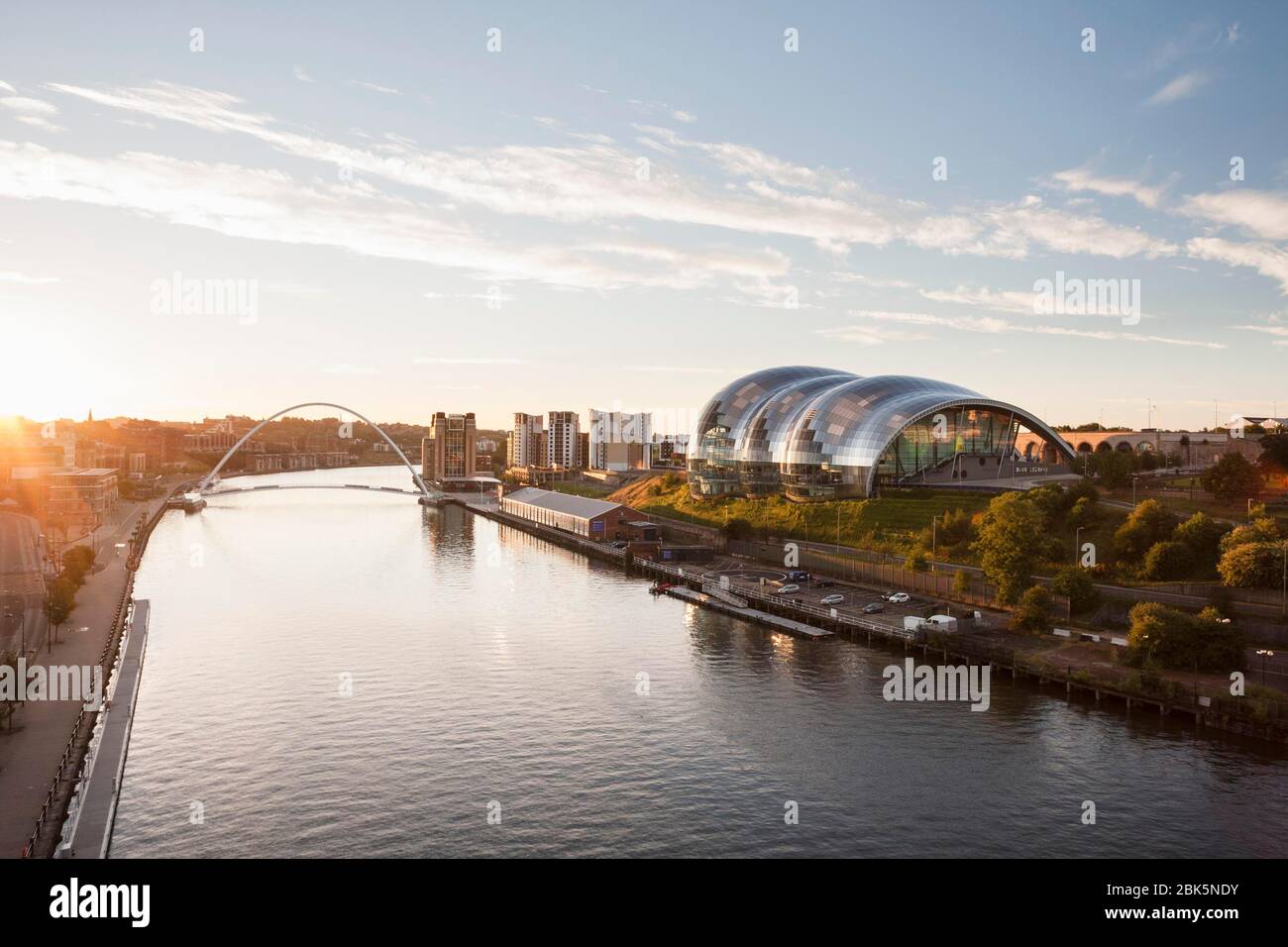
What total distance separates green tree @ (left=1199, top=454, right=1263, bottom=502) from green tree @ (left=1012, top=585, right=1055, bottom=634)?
17.8m

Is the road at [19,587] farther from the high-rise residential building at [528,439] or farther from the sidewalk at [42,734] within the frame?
the high-rise residential building at [528,439]

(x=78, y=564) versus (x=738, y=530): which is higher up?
(x=738, y=530)

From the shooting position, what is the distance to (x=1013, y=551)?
129 ft

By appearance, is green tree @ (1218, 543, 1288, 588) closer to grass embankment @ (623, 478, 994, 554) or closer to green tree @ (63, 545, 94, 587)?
grass embankment @ (623, 478, 994, 554)

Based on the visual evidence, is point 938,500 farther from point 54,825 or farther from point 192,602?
point 54,825

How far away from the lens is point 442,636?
40969mm

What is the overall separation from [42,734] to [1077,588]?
35110mm

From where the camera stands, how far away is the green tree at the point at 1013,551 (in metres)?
39.2

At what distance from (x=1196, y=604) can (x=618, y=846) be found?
1052 inches

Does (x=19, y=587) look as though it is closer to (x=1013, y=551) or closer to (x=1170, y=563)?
(x=1013, y=551)

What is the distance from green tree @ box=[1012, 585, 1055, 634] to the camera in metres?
36.2

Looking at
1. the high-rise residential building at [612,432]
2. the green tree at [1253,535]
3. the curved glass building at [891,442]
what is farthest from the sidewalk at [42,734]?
the high-rise residential building at [612,432]

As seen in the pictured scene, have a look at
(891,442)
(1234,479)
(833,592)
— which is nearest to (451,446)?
(891,442)

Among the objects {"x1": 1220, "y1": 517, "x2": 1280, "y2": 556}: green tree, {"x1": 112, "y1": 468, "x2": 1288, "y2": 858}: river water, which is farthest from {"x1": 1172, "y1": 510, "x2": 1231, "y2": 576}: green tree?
{"x1": 112, "y1": 468, "x2": 1288, "y2": 858}: river water
